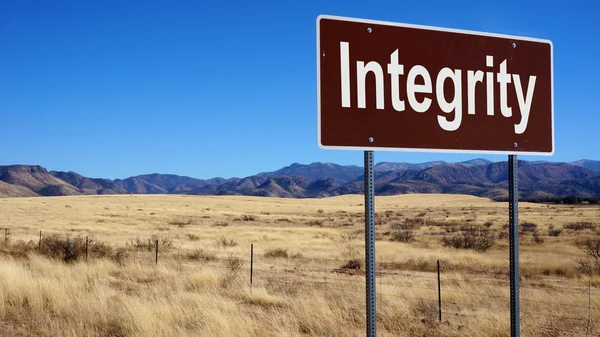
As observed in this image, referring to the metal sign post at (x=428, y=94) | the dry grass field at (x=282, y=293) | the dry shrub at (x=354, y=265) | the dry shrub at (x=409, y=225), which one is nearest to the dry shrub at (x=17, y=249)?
the dry grass field at (x=282, y=293)

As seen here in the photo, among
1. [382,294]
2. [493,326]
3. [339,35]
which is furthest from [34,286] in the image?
[339,35]

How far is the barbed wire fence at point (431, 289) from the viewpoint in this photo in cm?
1116

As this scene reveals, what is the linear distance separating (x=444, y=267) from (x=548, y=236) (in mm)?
18046

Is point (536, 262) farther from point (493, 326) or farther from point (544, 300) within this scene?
point (493, 326)

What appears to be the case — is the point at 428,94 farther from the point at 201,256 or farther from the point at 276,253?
the point at 276,253

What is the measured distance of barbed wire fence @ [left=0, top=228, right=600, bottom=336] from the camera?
36.6 feet

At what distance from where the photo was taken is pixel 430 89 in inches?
152

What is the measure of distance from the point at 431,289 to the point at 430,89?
1189cm

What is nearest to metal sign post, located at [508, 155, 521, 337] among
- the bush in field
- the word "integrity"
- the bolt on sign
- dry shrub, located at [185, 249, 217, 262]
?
the bolt on sign

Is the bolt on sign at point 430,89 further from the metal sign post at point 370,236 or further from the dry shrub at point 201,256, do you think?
the dry shrub at point 201,256

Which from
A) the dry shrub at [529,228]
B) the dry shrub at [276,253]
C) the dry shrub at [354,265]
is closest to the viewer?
the dry shrub at [354,265]

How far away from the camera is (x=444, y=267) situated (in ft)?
66.9

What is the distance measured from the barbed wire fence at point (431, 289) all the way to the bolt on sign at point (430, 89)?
6.93 meters

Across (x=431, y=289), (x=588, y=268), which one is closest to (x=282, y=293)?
(x=431, y=289)
